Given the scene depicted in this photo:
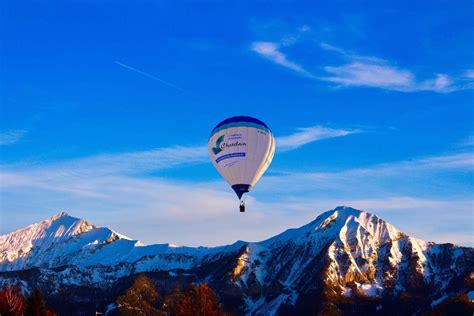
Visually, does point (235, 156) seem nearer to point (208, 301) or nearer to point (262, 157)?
point (262, 157)

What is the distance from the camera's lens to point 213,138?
162250mm

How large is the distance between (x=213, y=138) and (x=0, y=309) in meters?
71.2

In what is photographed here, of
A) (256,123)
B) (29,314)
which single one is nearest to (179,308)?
(29,314)

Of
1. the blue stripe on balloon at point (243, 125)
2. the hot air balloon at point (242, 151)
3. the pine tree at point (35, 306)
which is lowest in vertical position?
the pine tree at point (35, 306)

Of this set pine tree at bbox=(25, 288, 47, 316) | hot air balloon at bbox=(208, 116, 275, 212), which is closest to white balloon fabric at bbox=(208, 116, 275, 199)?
hot air balloon at bbox=(208, 116, 275, 212)

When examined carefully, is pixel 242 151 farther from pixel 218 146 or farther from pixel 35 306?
pixel 35 306

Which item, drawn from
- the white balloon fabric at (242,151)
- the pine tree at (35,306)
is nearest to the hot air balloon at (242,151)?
the white balloon fabric at (242,151)

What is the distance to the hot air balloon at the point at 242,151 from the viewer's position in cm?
15538

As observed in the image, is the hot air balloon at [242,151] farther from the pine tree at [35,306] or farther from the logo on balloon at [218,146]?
the pine tree at [35,306]

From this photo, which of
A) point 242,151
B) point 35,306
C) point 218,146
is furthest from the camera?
point 218,146

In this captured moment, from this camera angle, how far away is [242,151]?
156 metres

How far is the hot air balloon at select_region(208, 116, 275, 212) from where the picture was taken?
15538 cm

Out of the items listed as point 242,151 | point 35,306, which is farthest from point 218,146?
point 35,306

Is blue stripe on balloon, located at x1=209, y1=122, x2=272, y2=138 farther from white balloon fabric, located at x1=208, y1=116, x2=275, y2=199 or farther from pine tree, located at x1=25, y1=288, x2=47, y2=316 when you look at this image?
pine tree, located at x1=25, y1=288, x2=47, y2=316
